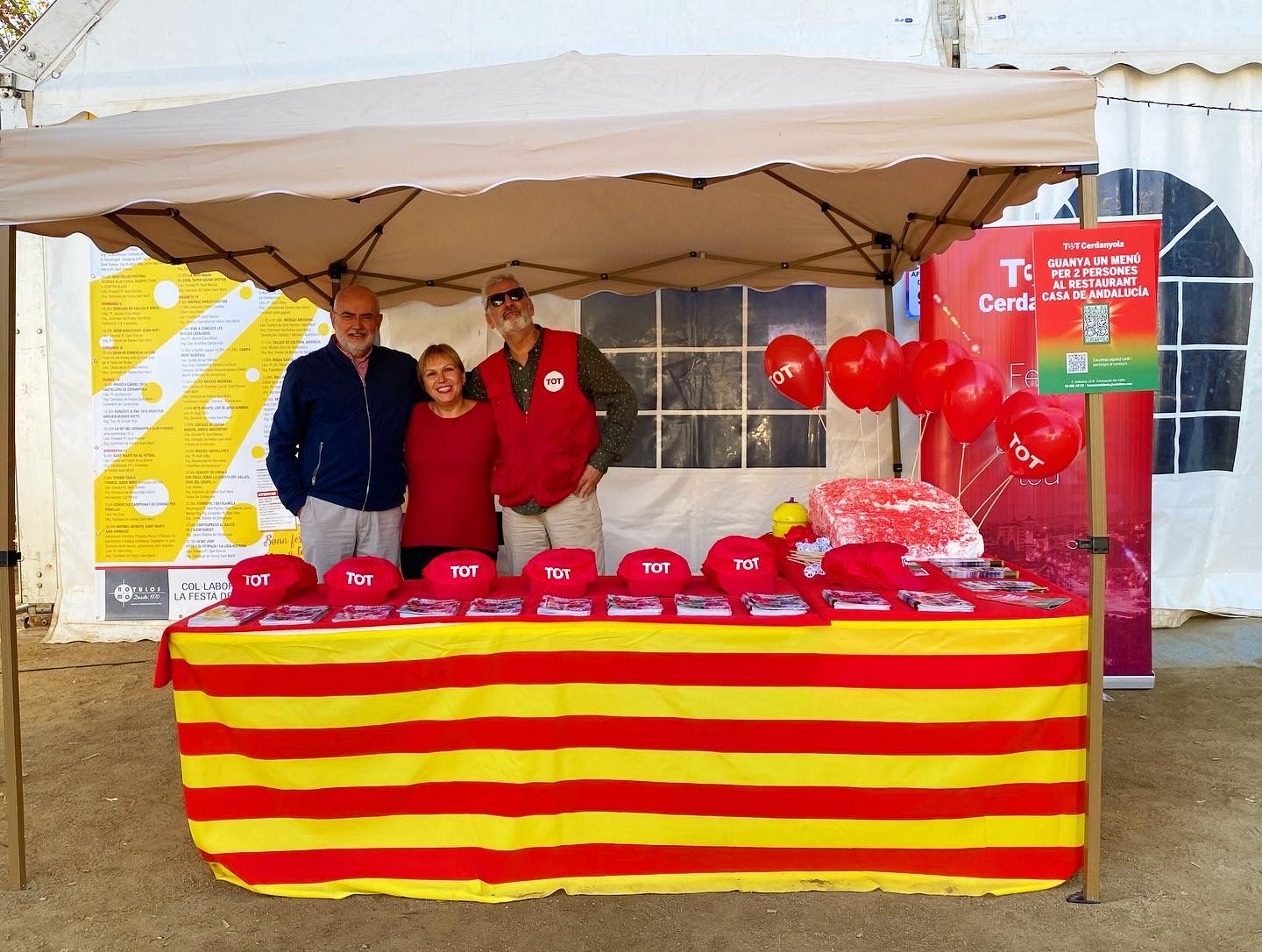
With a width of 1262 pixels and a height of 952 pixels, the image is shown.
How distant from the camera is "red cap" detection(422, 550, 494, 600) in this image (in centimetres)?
252

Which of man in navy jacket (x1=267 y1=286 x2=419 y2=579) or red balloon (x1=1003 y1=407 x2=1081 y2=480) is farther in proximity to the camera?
man in navy jacket (x1=267 y1=286 x2=419 y2=579)

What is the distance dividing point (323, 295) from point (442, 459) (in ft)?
3.97

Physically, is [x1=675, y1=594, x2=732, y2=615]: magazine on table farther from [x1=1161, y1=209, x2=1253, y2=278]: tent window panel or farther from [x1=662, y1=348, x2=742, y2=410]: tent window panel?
[x1=1161, y1=209, x2=1253, y2=278]: tent window panel

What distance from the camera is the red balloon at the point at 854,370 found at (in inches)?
134

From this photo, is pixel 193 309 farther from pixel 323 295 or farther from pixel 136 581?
pixel 136 581

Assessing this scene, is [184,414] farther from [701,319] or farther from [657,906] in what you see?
[657,906]

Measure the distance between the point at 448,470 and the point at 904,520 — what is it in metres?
1.63

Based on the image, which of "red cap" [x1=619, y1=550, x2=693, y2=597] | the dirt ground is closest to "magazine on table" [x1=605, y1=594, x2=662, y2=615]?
"red cap" [x1=619, y1=550, x2=693, y2=597]

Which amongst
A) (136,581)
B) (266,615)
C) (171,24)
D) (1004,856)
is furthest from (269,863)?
(171,24)

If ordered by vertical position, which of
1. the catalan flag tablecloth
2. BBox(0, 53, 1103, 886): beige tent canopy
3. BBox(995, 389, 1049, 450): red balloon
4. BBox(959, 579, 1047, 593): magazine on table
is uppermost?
BBox(0, 53, 1103, 886): beige tent canopy

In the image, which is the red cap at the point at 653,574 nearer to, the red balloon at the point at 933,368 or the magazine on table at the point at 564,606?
the magazine on table at the point at 564,606

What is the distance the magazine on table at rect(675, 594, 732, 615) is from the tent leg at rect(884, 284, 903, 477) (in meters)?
1.91

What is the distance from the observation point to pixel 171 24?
423cm

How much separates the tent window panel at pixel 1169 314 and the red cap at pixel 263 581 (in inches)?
154
